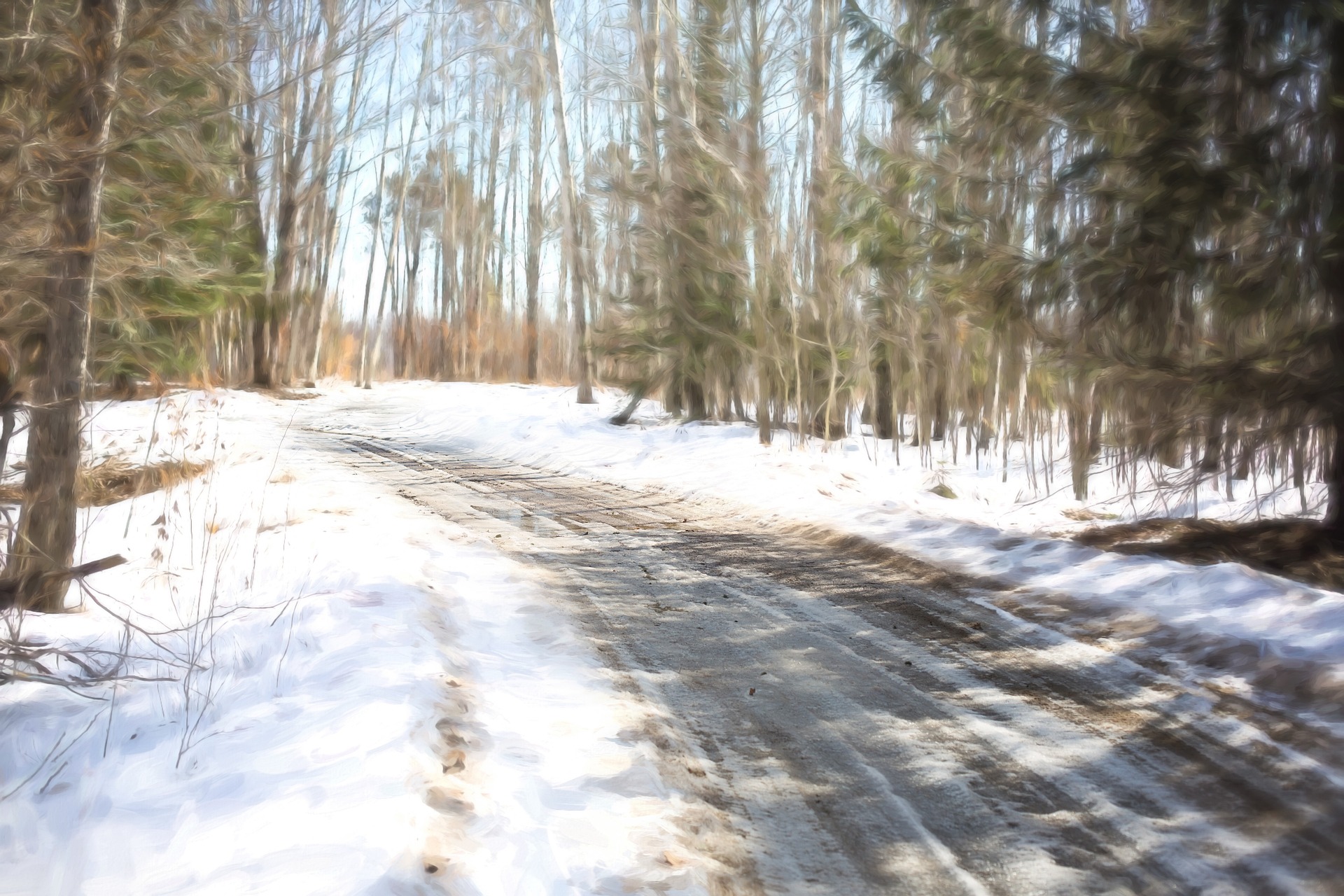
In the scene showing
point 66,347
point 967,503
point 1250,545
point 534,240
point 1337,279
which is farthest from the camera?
point 534,240

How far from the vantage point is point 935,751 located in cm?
411

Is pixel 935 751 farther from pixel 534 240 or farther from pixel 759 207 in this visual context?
pixel 534 240

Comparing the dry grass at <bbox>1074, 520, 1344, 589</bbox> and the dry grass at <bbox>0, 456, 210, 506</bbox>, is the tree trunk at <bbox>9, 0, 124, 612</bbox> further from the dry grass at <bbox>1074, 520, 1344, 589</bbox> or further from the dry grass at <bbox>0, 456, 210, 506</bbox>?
the dry grass at <bbox>1074, 520, 1344, 589</bbox>

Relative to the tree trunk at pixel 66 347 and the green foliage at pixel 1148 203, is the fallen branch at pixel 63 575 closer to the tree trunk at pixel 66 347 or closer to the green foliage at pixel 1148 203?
the tree trunk at pixel 66 347

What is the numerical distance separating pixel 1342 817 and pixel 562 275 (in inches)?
1745

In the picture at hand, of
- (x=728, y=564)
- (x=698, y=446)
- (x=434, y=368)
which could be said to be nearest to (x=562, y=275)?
(x=434, y=368)

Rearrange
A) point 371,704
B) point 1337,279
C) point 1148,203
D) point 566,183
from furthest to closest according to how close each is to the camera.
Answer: point 566,183, point 1148,203, point 1337,279, point 371,704

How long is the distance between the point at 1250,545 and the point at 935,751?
5010 mm

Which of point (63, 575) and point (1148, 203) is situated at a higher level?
point (1148, 203)

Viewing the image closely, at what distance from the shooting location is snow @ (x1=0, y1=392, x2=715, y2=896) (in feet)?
10.7

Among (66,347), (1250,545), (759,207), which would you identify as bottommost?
(1250,545)

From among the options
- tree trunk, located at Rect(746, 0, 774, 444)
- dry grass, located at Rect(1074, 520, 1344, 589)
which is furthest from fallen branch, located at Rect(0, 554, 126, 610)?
tree trunk, located at Rect(746, 0, 774, 444)

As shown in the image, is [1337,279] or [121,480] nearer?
[1337,279]

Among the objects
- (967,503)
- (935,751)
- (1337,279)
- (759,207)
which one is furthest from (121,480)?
(1337,279)
